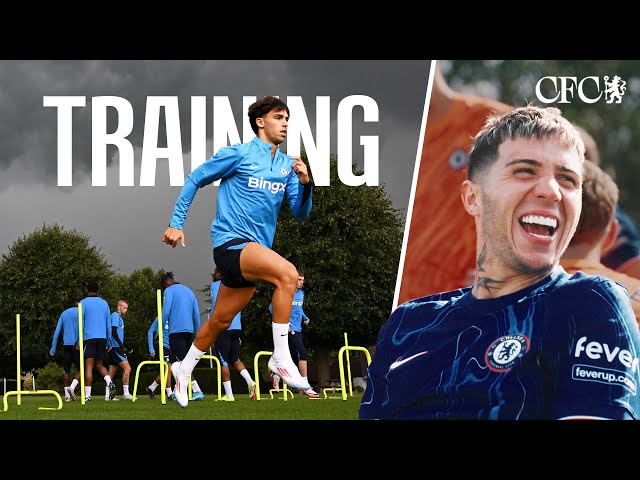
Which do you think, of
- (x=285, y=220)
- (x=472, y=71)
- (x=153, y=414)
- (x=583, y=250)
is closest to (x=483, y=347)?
(x=583, y=250)

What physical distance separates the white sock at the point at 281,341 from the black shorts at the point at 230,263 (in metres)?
0.53

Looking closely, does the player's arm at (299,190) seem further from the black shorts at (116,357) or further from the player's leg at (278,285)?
the black shorts at (116,357)

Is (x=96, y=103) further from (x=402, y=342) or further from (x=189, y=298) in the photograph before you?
(x=402, y=342)

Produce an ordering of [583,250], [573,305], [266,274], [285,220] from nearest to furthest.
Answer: [266,274] < [573,305] < [583,250] < [285,220]

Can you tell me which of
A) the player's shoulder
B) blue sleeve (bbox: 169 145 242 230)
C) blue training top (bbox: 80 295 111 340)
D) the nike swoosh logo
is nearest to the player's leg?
blue sleeve (bbox: 169 145 242 230)

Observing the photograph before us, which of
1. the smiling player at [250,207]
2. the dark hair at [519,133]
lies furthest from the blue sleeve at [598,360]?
the smiling player at [250,207]

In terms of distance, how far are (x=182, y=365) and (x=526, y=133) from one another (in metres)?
4.85

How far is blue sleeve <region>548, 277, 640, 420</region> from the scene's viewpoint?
8805 millimetres

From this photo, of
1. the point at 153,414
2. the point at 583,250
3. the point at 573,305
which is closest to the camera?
the point at 573,305

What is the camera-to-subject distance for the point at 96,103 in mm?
18328

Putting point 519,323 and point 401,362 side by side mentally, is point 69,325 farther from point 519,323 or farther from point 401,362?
point 519,323

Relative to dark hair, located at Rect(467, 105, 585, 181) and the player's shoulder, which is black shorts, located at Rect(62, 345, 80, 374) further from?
dark hair, located at Rect(467, 105, 585, 181)

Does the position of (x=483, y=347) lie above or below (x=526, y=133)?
below

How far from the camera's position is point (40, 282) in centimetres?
4881
